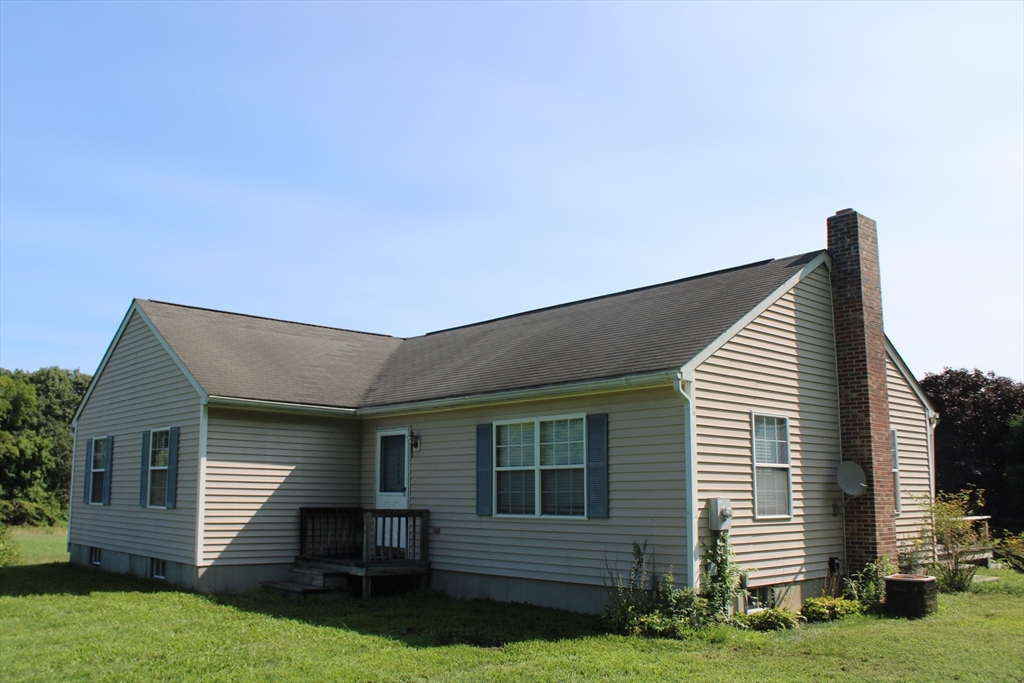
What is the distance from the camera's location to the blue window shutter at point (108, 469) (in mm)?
17141

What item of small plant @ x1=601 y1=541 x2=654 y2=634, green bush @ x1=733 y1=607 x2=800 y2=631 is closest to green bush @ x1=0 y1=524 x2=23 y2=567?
small plant @ x1=601 y1=541 x2=654 y2=634

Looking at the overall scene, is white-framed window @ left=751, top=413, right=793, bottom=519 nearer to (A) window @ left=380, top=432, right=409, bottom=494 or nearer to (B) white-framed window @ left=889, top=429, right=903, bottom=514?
(B) white-framed window @ left=889, top=429, right=903, bottom=514

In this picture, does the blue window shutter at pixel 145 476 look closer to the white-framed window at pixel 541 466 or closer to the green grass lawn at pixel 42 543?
the green grass lawn at pixel 42 543

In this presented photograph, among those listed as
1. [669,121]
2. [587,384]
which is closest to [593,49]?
[669,121]

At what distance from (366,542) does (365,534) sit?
13 cm

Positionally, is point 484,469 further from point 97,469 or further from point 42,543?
point 42,543

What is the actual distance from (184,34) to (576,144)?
5337mm

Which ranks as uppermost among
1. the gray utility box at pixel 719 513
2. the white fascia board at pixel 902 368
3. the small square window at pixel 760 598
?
the white fascia board at pixel 902 368

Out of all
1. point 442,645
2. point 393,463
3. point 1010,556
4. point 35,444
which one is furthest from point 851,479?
point 35,444

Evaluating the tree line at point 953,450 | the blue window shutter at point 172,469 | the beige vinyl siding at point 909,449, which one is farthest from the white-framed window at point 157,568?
the tree line at point 953,450

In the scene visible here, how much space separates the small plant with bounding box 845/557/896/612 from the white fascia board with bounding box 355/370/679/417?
4.48 meters

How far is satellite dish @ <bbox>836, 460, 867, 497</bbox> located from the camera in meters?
12.3

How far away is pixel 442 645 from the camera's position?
373 inches

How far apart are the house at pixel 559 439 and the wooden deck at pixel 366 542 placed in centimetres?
12
